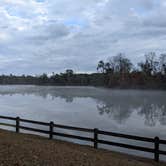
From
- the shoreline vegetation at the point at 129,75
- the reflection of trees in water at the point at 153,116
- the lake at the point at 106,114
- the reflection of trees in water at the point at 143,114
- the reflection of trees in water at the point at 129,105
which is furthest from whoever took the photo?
the shoreline vegetation at the point at 129,75

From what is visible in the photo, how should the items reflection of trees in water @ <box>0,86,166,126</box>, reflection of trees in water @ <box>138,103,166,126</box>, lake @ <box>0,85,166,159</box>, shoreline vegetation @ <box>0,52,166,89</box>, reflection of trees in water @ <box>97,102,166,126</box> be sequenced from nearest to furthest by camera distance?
lake @ <box>0,85,166,159</box>
reflection of trees in water @ <box>138,103,166,126</box>
reflection of trees in water @ <box>97,102,166,126</box>
reflection of trees in water @ <box>0,86,166,126</box>
shoreline vegetation @ <box>0,52,166,89</box>

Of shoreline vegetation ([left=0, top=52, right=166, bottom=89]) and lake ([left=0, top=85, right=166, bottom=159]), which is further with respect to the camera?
shoreline vegetation ([left=0, top=52, right=166, bottom=89])

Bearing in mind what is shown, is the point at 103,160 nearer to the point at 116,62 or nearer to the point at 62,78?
the point at 116,62

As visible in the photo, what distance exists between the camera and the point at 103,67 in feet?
392

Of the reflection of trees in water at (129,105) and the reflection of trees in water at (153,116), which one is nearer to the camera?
the reflection of trees in water at (153,116)

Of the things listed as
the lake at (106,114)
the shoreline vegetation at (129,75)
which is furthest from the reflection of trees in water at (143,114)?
the shoreline vegetation at (129,75)

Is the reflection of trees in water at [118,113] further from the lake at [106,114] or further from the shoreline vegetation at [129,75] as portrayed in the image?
the shoreline vegetation at [129,75]

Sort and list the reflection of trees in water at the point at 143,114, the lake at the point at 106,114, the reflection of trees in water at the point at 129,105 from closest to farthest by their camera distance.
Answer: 1. the lake at the point at 106,114
2. the reflection of trees in water at the point at 143,114
3. the reflection of trees in water at the point at 129,105

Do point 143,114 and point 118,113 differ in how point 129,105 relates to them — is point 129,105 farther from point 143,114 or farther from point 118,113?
point 143,114

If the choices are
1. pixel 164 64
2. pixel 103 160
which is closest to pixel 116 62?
pixel 164 64

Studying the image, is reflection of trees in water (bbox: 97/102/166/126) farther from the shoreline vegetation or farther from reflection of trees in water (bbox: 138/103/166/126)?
the shoreline vegetation

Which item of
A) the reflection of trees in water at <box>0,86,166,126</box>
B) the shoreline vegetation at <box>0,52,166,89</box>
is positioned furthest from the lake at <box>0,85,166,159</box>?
the shoreline vegetation at <box>0,52,166,89</box>

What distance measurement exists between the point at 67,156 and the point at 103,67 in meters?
110

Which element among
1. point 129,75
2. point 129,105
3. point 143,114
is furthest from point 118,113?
point 129,75
